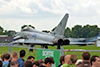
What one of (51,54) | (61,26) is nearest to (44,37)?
(61,26)

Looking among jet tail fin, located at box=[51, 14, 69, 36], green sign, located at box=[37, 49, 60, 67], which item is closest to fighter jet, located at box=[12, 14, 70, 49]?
jet tail fin, located at box=[51, 14, 69, 36]

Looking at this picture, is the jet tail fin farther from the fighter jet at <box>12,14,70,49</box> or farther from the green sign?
the green sign

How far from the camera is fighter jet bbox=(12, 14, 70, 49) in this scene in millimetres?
32062

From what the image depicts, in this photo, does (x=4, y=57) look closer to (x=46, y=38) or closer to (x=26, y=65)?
(x=26, y=65)

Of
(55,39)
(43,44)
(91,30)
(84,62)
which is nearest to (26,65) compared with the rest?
(84,62)

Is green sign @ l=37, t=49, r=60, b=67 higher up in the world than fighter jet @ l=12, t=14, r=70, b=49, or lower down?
lower down

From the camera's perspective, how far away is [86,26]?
554ft

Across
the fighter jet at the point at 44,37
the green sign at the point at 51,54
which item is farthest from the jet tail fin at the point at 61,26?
the green sign at the point at 51,54

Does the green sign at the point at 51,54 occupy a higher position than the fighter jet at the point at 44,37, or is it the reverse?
the fighter jet at the point at 44,37

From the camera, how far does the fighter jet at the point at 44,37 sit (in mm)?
32062

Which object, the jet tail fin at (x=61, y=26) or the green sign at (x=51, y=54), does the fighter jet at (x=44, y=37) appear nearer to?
the jet tail fin at (x=61, y=26)

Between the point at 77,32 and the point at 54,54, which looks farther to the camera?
the point at 77,32

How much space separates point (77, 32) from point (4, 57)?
156 meters

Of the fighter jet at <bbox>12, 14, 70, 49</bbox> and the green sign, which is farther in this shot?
the fighter jet at <bbox>12, 14, 70, 49</bbox>
